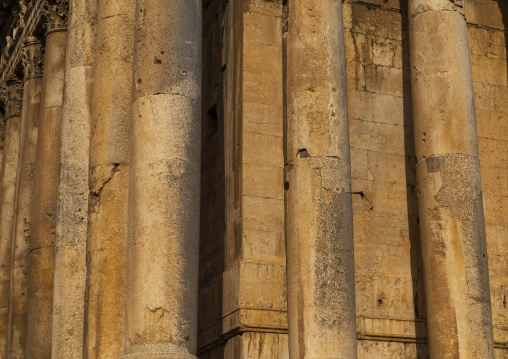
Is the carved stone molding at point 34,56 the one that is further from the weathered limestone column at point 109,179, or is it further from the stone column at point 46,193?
the weathered limestone column at point 109,179

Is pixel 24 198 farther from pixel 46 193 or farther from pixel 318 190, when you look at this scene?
pixel 318 190

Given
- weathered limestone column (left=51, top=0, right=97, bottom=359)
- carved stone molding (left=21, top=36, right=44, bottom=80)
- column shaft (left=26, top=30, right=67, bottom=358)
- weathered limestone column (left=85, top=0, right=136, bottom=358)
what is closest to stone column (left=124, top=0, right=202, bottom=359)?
weathered limestone column (left=85, top=0, right=136, bottom=358)

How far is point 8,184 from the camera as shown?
25.5 m

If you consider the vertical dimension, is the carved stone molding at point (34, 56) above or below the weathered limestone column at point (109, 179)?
above

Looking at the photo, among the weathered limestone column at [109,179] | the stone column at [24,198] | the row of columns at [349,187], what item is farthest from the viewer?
the stone column at [24,198]

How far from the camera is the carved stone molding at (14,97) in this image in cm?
2569

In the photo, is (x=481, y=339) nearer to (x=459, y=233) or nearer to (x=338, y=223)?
(x=459, y=233)

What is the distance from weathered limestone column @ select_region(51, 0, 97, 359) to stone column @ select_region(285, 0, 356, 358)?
372 centimetres

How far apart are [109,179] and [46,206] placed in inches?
194

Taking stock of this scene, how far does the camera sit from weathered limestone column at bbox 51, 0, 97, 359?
16188mm

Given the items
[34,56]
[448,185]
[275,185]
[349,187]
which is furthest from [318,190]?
[34,56]

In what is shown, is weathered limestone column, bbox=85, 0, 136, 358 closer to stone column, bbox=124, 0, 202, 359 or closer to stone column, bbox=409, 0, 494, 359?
stone column, bbox=124, 0, 202, 359

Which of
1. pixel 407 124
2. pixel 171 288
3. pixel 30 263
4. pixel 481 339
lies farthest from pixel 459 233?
pixel 30 263

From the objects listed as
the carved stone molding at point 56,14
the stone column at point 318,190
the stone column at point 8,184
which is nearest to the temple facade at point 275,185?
the stone column at point 318,190
